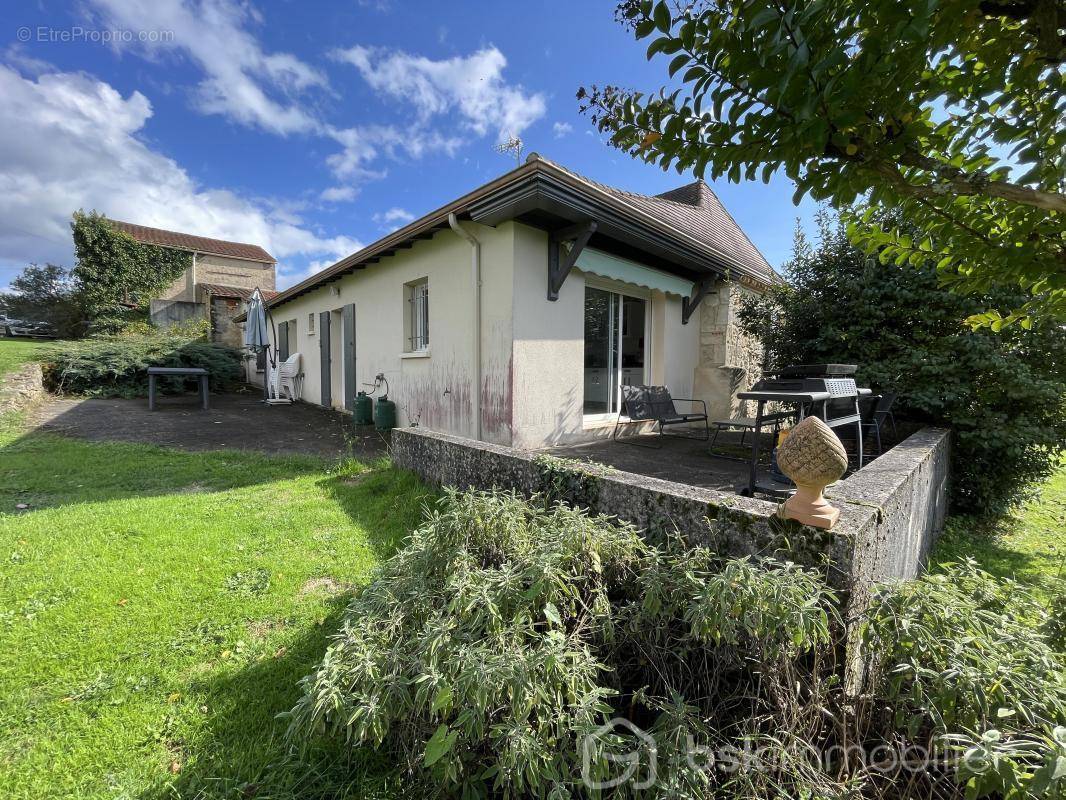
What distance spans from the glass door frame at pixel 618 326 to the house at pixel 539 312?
25 mm

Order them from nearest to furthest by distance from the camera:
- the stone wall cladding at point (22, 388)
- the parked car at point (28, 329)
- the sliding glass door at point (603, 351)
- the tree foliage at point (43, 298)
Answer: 1. the sliding glass door at point (603, 351)
2. the stone wall cladding at point (22, 388)
3. the tree foliage at point (43, 298)
4. the parked car at point (28, 329)

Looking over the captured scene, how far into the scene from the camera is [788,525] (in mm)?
1716

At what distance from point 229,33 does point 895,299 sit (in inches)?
405

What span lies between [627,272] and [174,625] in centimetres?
663

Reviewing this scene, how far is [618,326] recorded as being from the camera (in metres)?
7.62

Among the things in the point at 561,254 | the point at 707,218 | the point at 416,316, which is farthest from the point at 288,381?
the point at 707,218

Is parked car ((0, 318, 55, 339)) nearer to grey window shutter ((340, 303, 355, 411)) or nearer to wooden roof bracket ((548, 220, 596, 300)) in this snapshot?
grey window shutter ((340, 303, 355, 411))

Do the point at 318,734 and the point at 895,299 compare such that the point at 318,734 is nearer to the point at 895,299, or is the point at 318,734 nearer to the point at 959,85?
the point at 959,85

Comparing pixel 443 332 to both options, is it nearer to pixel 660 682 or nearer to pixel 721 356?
pixel 721 356

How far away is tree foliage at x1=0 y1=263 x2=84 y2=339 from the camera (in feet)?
86.4

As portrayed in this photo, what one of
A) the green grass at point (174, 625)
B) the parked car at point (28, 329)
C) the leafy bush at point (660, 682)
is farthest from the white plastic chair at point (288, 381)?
the parked car at point (28, 329)

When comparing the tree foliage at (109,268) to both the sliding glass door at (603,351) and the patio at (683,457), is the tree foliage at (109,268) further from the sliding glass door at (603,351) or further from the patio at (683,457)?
the patio at (683,457)

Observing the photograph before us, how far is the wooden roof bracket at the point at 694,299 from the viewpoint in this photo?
8477mm

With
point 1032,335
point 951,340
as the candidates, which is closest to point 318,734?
point 951,340
